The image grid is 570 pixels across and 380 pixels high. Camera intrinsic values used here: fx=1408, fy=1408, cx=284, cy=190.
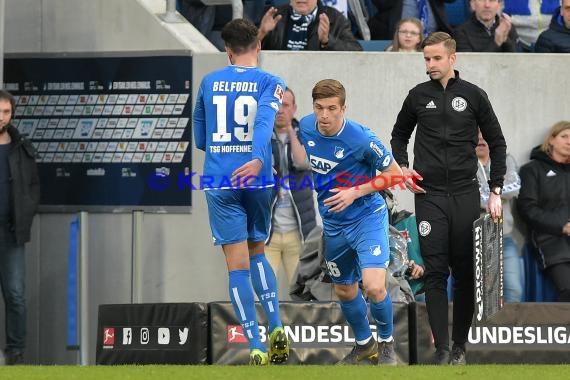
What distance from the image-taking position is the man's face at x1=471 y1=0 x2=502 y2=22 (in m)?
13.2

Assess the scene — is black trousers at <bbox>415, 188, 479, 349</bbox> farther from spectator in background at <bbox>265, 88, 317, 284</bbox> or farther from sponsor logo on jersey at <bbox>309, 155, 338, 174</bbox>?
spectator in background at <bbox>265, 88, 317, 284</bbox>

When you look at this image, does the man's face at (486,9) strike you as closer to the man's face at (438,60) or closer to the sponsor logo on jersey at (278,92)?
the man's face at (438,60)

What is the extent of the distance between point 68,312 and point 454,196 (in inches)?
189

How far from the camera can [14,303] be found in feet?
40.2

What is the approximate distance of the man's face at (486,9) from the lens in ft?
43.4

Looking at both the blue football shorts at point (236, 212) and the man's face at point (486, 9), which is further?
the man's face at point (486, 9)

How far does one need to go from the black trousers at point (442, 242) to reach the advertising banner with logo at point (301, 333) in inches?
67.2

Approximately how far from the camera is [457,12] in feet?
47.4

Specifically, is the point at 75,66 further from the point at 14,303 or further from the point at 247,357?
the point at 247,357

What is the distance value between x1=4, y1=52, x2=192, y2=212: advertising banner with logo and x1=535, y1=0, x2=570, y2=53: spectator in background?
3386mm

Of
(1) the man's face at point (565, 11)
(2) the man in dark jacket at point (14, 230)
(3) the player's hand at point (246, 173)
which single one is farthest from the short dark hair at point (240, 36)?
(1) the man's face at point (565, 11)

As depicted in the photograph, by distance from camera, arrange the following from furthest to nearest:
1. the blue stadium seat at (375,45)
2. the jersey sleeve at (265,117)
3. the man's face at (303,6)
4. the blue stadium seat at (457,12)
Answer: the blue stadium seat at (457,12)
the blue stadium seat at (375,45)
the man's face at (303,6)
the jersey sleeve at (265,117)

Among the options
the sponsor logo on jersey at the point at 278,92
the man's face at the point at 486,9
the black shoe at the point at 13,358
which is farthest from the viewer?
the man's face at the point at 486,9

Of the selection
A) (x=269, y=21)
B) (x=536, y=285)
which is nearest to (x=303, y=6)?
(x=269, y=21)
